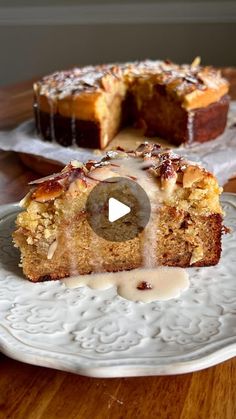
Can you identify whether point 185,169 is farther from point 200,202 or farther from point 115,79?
point 115,79

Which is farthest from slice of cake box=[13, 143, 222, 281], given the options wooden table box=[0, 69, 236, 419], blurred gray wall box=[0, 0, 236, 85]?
blurred gray wall box=[0, 0, 236, 85]

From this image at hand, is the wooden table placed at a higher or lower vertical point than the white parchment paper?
higher

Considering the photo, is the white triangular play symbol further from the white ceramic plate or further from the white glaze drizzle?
the white glaze drizzle

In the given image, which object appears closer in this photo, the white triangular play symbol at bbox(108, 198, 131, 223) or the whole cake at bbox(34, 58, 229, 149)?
the white triangular play symbol at bbox(108, 198, 131, 223)

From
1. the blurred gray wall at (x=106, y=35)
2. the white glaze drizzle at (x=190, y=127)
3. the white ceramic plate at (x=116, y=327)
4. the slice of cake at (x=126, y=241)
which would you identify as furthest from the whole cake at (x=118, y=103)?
the blurred gray wall at (x=106, y=35)

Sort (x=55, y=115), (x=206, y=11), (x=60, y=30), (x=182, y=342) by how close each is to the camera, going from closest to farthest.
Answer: (x=182, y=342) → (x=55, y=115) → (x=206, y=11) → (x=60, y=30)

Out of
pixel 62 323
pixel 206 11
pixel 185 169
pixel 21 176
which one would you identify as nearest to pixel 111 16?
pixel 206 11
